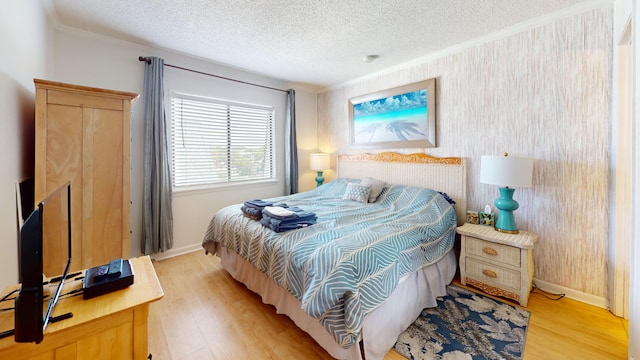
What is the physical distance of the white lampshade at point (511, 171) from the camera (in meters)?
2.09

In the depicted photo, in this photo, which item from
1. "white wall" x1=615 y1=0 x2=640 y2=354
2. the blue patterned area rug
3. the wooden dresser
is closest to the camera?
the wooden dresser

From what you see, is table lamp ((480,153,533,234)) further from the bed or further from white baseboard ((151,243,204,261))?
white baseboard ((151,243,204,261))

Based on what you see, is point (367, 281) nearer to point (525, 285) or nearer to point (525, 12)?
point (525, 285)

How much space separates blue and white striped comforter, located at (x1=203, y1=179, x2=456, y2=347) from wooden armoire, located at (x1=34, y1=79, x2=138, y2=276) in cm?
92

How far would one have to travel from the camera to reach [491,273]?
219 cm

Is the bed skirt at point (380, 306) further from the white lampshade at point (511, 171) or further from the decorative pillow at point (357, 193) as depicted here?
the decorative pillow at point (357, 193)

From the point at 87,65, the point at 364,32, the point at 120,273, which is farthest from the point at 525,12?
the point at 87,65

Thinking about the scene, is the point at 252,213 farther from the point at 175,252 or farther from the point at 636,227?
the point at 636,227

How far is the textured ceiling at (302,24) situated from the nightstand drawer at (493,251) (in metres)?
2.01

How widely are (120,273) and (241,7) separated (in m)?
2.10

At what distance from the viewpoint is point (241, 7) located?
6.84 feet

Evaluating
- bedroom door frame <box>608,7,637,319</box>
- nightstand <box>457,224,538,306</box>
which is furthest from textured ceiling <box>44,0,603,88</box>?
nightstand <box>457,224,538,306</box>

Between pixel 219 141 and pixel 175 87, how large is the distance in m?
0.83

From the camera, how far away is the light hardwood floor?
1588mm
